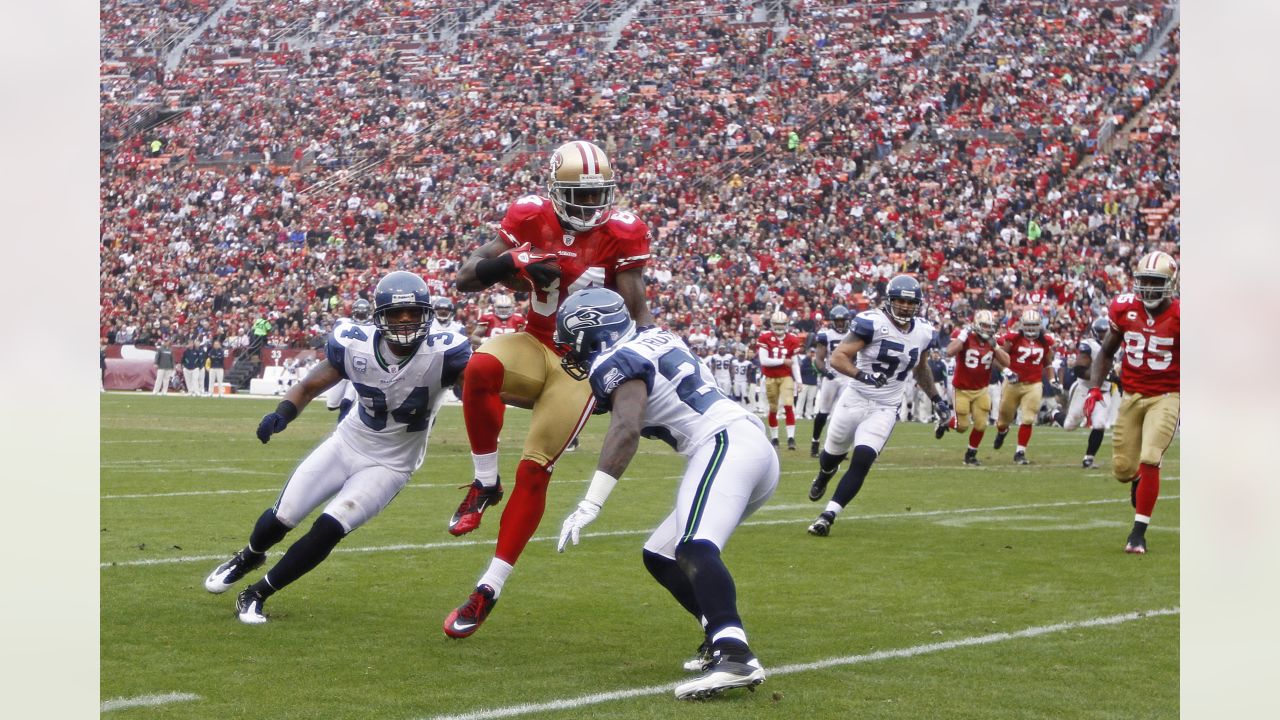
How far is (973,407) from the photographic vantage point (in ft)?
48.9

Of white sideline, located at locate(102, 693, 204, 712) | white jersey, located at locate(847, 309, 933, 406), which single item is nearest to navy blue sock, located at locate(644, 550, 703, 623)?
white sideline, located at locate(102, 693, 204, 712)

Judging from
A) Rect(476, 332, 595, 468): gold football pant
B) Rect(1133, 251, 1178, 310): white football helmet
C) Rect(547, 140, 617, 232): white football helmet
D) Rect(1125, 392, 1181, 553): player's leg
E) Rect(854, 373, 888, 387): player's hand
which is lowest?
Rect(854, 373, 888, 387): player's hand

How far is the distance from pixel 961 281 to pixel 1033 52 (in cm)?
673

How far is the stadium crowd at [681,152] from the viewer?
87.9 feet

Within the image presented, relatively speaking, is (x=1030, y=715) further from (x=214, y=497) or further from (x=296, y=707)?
(x=214, y=497)

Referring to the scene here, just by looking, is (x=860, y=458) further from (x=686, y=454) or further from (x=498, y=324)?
(x=498, y=324)

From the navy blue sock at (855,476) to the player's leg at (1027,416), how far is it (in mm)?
6134

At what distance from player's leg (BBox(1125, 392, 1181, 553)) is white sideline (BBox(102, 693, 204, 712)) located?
212 inches

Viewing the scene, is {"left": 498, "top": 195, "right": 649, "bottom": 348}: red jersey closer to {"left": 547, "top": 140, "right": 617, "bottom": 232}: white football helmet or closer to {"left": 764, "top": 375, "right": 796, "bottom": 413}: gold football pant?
{"left": 547, "top": 140, "right": 617, "bottom": 232}: white football helmet

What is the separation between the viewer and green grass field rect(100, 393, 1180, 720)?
4266mm

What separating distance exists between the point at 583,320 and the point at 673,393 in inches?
15.2

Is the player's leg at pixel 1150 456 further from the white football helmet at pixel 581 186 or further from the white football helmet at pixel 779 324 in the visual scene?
the white football helmet at pixel 779 324

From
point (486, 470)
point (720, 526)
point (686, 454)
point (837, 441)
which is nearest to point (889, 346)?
point (837, 441)

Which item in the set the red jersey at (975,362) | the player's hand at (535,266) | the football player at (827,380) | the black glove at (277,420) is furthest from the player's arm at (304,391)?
the red jersey at (975,362)
